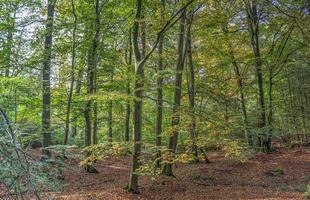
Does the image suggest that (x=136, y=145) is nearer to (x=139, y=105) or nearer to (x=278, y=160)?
(x=139, y=105)

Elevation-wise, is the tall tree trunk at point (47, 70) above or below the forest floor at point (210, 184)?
above

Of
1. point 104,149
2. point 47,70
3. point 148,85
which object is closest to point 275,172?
point 148,85

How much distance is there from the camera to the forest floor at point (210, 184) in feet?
30.0

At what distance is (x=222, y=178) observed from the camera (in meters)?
12.7

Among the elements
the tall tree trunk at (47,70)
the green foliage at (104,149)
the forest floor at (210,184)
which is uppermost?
the tall tree trunk at (47,70)

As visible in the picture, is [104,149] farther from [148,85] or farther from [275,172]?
[275,172]

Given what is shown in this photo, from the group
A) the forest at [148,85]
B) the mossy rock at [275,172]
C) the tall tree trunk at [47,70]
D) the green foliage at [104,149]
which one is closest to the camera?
the green foliage at [104,149]

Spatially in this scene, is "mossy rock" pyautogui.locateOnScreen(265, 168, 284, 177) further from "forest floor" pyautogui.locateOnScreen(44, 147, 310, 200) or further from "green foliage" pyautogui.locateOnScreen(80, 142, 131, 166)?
"green foliage" pyautogui.locateOnScreen(80, 142, 131, 166)

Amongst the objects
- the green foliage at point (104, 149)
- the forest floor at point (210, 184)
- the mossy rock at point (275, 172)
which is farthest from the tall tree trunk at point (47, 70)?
the mossy rock at point (275, 172)

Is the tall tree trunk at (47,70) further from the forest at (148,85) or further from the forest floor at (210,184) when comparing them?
the forest floor at (210,184)

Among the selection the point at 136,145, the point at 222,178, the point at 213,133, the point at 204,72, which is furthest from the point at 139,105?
the point at 204,72

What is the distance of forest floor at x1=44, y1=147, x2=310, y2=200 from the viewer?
30.0 ft

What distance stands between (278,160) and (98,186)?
10887mm

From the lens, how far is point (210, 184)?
37.9ft
